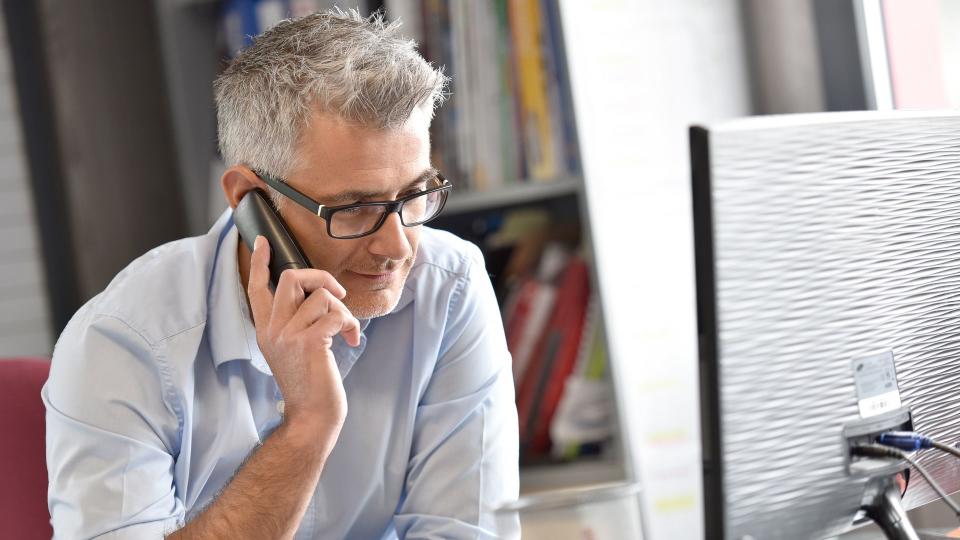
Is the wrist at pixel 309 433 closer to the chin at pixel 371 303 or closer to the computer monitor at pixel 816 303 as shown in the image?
the chin at pixel 371 303

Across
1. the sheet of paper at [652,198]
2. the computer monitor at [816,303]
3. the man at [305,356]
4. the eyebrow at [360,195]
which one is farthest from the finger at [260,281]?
the sheet of paper at [652,198]

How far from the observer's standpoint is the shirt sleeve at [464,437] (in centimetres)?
134

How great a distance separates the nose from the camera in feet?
4.01

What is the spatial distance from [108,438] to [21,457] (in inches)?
5.6

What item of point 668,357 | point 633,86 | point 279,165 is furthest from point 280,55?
point 668,357

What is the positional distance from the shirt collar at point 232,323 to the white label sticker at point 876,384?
29.0 inches

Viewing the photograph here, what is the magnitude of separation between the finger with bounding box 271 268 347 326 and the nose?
0.21ft

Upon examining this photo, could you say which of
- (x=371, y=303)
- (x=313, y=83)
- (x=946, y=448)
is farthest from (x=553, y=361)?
(x=946, y=448)

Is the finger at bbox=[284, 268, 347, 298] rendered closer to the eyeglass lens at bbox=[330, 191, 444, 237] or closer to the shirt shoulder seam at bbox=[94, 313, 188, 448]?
the eyeglass lens at bbox=[330, 191, 444, 237]

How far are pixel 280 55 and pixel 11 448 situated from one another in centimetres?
56

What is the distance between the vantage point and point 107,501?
1.18m

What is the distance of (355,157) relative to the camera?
123 centimetres

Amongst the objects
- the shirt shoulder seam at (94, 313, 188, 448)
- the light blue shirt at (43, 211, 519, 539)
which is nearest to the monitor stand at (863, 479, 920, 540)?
the light blue shirt at (43, 211, 519, 539)

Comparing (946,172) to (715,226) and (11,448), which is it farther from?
(11,448)
